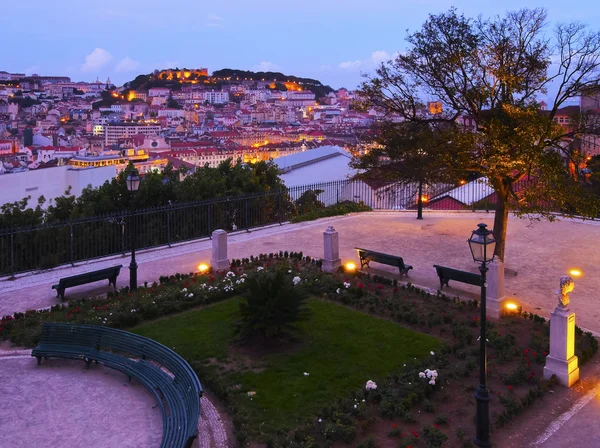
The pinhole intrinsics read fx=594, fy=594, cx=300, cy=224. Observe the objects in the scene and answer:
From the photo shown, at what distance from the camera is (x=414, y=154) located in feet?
52.3

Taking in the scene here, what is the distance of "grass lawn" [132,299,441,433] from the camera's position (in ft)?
26.7

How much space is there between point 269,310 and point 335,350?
128cm

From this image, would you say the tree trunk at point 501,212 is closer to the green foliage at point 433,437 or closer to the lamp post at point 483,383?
the lamp post at point 483,383

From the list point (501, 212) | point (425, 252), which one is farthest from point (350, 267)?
point (501, 212)

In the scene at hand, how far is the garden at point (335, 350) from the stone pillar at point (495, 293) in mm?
251

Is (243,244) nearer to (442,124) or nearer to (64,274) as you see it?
(64,274)

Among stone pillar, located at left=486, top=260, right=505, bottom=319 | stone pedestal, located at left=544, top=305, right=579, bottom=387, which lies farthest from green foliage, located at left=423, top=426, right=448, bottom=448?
stone pillar, located at left=486, top=260, right=505, bottom=319

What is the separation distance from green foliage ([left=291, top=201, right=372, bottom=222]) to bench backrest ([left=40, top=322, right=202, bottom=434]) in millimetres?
12501

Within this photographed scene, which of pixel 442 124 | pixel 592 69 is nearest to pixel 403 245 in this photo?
pixel 442 124

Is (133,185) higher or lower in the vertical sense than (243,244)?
higher

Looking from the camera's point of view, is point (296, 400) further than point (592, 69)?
No

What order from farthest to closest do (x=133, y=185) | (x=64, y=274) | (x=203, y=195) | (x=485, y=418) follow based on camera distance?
(x=203, y=195) → (x=64, y=274) → (x=133, y=185) → (x=485, y=418)

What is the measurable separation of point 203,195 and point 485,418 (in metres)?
17.8

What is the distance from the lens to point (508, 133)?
13258mm
